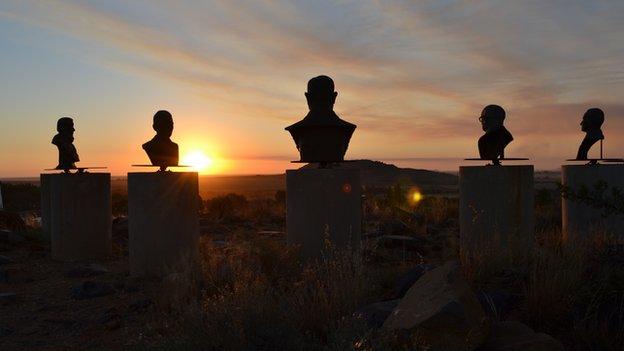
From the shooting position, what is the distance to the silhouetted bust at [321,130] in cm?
768

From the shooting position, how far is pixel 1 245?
Answer: 11336 mm

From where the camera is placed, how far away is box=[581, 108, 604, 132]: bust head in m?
9.74

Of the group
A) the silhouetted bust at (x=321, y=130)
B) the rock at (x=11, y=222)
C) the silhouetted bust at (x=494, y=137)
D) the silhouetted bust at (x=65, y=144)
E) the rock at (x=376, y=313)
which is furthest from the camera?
the rock at (x=11, y=222)

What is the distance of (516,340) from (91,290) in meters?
5.53

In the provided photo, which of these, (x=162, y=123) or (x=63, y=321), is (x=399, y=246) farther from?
(x=63, y=321)

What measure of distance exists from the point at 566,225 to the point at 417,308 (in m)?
6.37

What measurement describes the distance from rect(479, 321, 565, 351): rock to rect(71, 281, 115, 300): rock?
514 centimetres

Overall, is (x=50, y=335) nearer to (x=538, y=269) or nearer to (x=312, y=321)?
(x=312, y=321)

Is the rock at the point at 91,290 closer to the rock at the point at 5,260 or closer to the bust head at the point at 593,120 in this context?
the rock at the point at 5,260

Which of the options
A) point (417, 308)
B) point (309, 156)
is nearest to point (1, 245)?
point (309, 156)

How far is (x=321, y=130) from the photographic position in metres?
7.67

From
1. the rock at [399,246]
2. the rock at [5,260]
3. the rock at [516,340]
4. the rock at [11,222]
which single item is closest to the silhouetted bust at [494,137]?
the rock at [399,246]

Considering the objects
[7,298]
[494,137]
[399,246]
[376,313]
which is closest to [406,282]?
[376,313]

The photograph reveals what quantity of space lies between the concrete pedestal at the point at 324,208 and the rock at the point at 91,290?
261cm
